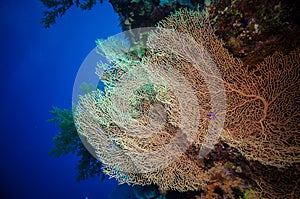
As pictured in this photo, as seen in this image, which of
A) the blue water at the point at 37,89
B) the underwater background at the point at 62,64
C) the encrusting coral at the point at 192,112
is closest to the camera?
the encrusting coral at the point at 192,112

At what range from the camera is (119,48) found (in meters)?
4.09

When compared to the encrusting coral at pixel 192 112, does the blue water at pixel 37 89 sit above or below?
above

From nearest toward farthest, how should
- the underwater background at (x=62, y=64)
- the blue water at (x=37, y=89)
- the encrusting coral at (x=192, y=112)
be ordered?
the encrusting coral at (x=192, y=112), the underwater background at (x=62, y=64), the blue water at (x=37, y=89)

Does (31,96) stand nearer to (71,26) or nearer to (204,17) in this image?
(71,26)

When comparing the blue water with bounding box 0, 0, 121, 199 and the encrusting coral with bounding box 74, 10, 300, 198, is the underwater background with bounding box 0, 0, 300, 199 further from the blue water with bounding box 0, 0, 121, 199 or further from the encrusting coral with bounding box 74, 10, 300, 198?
the encrusting coral with bounding box 74, 10, 300, 198

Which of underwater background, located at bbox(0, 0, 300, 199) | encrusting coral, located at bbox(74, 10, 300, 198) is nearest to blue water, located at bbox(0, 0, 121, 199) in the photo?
underwater background, located at bbox(0, 0, 300, 199)

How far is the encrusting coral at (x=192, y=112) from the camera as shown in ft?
7.36

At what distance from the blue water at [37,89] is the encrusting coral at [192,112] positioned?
94.0 ft

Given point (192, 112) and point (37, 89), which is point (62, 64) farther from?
point (192, 112)

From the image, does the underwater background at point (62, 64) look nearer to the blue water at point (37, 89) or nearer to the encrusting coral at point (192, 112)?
the blue water at point (37, 89)

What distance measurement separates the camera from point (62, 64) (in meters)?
82.0

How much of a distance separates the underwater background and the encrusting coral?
320 mm

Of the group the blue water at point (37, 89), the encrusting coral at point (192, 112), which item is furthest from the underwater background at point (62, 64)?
the encrusting coral at point (192, 112)

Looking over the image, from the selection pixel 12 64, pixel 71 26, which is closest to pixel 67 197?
pixel 12 64
